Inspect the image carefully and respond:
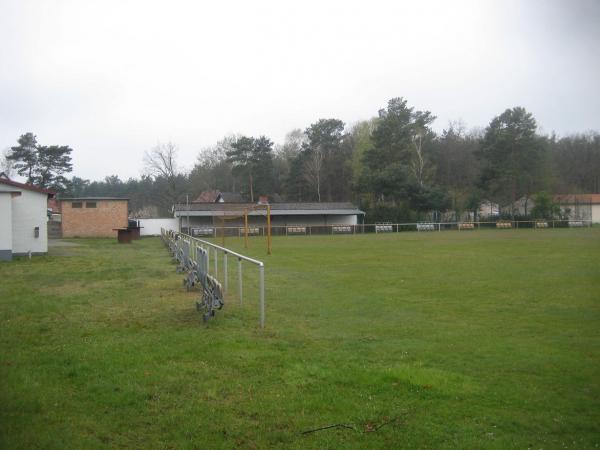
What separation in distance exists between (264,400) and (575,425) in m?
2.56

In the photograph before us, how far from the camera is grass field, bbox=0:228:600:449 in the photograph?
4094 millimetres

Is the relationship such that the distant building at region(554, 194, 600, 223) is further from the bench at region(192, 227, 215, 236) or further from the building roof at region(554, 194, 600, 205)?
the bench at region(192, 227, 215, 236)

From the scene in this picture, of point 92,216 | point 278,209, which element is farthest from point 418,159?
point 92,216

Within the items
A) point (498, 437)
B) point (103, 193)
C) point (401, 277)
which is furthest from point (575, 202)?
point (103, 193)

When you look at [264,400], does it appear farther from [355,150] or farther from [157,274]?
[355,150]

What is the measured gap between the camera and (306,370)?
5.68 m

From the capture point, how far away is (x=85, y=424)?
13.8 ft

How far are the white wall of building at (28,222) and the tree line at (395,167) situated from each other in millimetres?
39310

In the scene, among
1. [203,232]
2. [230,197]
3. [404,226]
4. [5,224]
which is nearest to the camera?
[5,224]

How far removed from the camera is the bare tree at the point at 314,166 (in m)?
71.4

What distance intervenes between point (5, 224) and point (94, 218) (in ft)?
83.5

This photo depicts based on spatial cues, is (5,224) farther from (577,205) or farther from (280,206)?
(577,205)

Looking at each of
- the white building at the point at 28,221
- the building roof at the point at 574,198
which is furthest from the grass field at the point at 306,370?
the building roof at the point at 574,198

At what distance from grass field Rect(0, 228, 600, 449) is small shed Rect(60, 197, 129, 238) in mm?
34803
